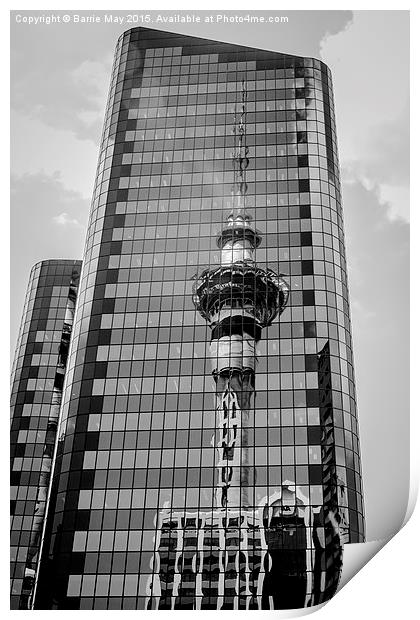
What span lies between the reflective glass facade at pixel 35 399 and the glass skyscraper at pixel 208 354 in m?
8.68

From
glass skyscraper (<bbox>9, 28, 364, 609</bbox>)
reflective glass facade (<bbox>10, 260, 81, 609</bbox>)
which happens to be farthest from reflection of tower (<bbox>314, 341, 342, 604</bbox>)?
reflective glass facade (<bbox>10, 260, 81, 609</bbox>)

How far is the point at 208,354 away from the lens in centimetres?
3884

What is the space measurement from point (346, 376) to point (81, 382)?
1379 cm

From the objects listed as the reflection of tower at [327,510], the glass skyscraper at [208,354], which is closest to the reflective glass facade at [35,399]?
the glass skyscraper at [208,354]

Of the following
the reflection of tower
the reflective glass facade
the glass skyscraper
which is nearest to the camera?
the reflection of tower

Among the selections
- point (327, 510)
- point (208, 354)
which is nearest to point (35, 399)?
point (208, 354)

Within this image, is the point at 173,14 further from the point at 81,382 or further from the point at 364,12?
the point at 81,382

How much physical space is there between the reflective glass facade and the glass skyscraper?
8685mm

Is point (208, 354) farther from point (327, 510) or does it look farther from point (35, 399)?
point (35, 399)

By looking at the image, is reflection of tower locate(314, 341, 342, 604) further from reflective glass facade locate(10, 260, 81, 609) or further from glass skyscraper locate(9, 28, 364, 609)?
reflective glass facade locate(10, 260, 81, 609)

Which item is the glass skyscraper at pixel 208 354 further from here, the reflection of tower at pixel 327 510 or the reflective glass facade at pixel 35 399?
the reflective glass facade at pixel 35 399

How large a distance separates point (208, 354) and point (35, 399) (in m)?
18.6

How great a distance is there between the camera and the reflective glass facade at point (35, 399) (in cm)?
4572

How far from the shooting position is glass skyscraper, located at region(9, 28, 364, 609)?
1304 inches
